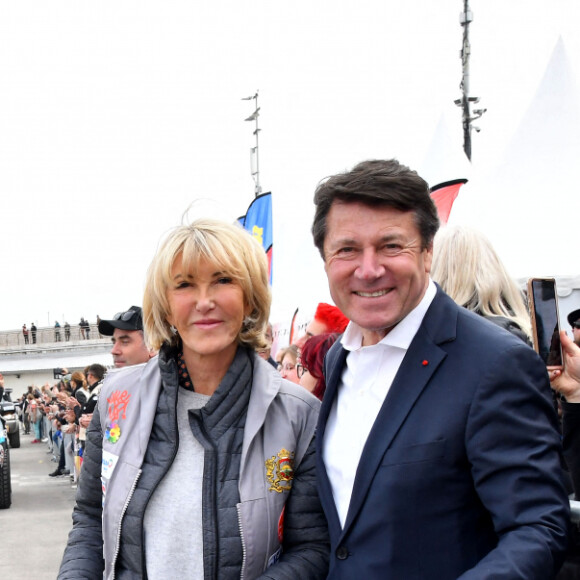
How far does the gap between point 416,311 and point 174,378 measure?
0.82 metres

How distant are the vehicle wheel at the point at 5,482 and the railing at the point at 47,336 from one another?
46.2 m

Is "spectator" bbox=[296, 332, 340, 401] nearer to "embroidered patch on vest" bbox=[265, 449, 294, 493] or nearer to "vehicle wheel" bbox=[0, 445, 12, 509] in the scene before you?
"embroidered patch on vest" bbox=[265, 449, 294, 493]

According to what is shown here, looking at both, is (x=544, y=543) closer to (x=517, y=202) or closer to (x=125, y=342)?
(x=125, y=342)

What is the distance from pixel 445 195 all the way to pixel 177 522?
622cm

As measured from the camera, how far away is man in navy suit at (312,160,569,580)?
1.56m

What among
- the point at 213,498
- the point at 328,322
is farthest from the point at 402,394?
the point at 328,322

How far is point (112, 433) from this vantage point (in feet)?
7.36

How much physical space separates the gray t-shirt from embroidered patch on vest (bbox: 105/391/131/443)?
0.22 m

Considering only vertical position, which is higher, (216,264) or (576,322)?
(216,264)

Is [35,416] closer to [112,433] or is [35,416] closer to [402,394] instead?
[112,433]

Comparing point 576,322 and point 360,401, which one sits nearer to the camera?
point 360,401

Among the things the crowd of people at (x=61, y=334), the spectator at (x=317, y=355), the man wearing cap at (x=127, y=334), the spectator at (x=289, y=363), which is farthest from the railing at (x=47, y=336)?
the spectator at (x=317, y=355)

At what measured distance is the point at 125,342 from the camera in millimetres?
5918

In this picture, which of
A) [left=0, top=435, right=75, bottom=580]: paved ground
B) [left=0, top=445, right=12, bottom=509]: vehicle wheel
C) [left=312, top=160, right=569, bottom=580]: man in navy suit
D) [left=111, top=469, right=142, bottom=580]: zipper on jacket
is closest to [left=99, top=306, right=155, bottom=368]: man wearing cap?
[left=0, top=435, right=75, bottom=580]: paved ground
